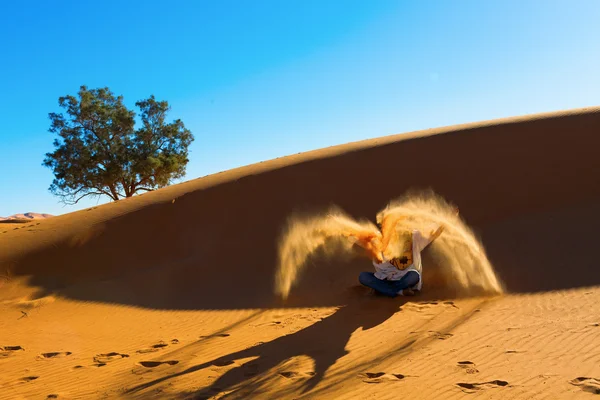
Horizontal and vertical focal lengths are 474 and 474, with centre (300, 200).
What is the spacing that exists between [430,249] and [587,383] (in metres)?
5.80

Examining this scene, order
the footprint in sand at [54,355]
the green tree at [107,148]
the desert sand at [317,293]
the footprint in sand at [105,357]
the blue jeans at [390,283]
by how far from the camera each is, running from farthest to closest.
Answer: the green tree at [107,148]
the blue jeans at [390,283]
the footprint in sand at [54,355]
the footprint in sand at [105,357]
the desert sand at [317,293]

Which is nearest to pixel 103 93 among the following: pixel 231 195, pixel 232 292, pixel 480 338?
pixel 231 195

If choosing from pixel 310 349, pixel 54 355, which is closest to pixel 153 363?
pixel 54 355

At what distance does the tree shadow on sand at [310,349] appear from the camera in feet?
16.0

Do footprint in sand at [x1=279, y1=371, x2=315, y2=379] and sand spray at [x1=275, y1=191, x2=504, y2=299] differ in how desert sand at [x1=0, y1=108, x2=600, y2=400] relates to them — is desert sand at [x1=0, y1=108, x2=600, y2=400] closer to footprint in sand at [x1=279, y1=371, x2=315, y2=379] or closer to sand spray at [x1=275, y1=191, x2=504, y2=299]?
footprint in sand at [x1=279, y1=371, x2=315, y2=379]

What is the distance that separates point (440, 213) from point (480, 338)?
3659 millimetres

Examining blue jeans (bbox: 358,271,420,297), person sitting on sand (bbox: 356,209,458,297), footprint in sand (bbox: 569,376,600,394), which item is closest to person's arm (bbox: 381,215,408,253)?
person sitting on sand (bbox: 356,209,458,297)

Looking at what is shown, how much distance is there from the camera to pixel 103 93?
31688 mm

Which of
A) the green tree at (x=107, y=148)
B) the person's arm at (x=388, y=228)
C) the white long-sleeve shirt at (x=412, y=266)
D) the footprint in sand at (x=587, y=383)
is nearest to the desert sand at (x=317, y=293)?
the footprint in sand at (x=587, y=383)

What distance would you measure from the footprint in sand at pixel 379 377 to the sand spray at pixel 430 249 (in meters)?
3.12

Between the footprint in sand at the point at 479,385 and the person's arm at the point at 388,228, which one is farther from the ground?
the person's arm at the point at 388,228

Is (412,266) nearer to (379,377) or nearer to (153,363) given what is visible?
(379,377)

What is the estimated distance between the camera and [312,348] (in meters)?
5.88

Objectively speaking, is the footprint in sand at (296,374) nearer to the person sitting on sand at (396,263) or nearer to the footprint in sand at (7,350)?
the person sitting on sand at (396,263)
